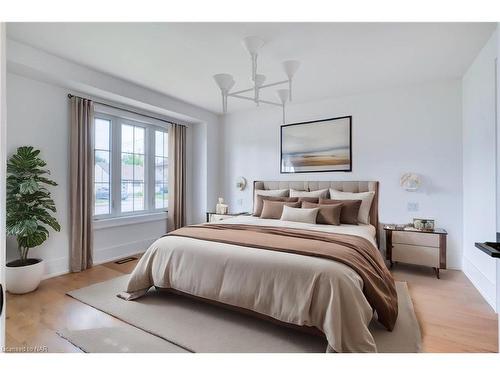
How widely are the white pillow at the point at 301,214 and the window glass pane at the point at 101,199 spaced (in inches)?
105

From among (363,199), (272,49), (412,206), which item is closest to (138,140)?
(272,49)

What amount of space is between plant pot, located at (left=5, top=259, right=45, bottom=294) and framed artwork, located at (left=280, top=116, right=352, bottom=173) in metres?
3.61

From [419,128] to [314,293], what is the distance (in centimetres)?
306

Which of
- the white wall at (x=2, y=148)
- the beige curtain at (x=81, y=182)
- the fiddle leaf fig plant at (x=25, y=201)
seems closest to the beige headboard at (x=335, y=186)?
the beige curtain at (x=81, y=182)

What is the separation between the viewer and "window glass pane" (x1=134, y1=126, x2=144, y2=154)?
4.38 meters

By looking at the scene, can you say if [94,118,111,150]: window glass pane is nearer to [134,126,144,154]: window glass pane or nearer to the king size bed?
[134,126,144,154]: window glass pane

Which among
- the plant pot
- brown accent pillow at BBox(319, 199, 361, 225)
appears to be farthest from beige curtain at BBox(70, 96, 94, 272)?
brown accent pillow at BBox(319, 199, 361, 225)

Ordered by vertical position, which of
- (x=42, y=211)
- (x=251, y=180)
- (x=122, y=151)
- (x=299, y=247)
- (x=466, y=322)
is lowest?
(x=466, y=322)

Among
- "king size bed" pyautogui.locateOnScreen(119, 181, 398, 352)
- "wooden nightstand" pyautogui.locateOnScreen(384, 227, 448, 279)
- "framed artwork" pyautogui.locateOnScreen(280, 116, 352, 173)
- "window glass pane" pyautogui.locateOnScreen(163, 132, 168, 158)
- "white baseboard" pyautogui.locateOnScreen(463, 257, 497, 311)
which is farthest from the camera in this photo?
"window glass pane" pyautogui.locateOnScreen(163, 132, 168, 158)

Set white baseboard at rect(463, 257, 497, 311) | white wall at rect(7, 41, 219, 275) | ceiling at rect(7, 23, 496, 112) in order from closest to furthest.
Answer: ceiling at rect(7, 23, 496, 112) → white baseboard at rect(463, 257, 497, 311) → white wall at rect(7, 41, 219, 275)

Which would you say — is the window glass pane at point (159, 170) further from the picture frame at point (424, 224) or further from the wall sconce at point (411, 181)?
the picture frame at point (424, 224)

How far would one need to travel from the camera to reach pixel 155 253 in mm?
2609
